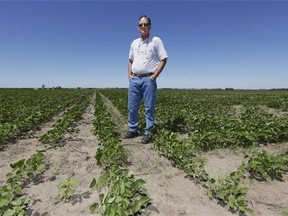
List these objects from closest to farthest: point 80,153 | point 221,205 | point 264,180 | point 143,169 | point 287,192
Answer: point 221,205 < point 287,192 < point 264,180 < point 143,169 < point 80,153

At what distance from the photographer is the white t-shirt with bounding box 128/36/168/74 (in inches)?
210

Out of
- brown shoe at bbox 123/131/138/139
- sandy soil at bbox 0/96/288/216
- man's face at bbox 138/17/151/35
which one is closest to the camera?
sandy soil at bbox 0/96/288/216

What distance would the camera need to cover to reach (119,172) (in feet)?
10.4

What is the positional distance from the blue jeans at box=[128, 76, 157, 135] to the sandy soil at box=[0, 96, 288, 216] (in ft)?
2.28

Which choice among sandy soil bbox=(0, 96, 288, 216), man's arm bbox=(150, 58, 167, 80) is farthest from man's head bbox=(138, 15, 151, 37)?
sandy soil bbox=(0, 96, 288, 216)

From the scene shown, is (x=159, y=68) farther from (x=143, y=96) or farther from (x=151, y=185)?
(x=151, y=185)

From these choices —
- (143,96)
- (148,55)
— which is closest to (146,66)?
(148,55)

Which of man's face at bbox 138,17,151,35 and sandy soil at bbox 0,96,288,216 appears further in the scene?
man's face at bbox 138,17,151,35

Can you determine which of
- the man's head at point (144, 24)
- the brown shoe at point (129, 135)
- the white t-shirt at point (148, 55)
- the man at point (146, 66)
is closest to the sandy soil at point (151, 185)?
the brown shoe at point (129, 135)

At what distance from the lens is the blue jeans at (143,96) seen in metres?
5.46

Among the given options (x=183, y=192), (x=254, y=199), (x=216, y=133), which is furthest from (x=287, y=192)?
(x=216, y=133)

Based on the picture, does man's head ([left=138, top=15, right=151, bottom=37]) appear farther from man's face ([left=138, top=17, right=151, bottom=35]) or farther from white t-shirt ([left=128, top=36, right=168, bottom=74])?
white t-shirt ([left=128, top=36, right=168, bottom=74])

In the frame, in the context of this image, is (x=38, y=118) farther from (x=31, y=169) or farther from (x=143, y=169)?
(x=143, y=169)

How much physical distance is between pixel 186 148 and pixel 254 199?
1.37 metres
